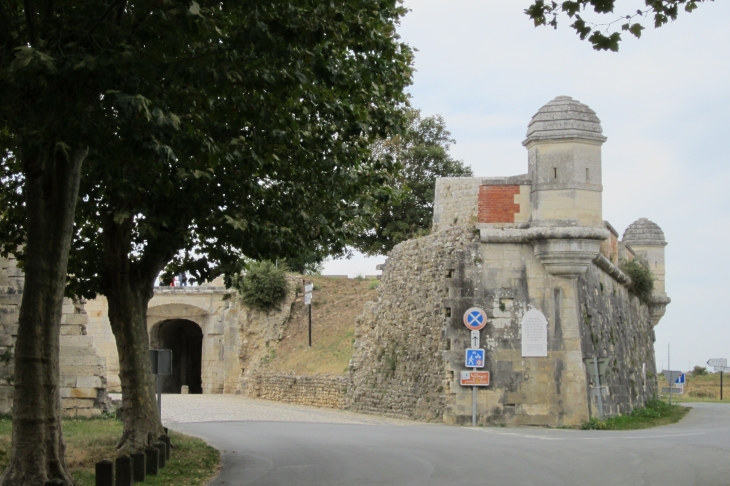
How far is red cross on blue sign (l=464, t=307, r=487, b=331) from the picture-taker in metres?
22.5

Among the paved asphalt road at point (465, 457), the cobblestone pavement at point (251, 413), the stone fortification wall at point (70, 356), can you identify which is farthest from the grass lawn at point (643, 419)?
the stone fortification wall at point (70, 356)

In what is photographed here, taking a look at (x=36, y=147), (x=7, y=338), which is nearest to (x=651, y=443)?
(x=36, y=147)

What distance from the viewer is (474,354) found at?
22.3m

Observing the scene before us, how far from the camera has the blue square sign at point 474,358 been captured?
22266 mm

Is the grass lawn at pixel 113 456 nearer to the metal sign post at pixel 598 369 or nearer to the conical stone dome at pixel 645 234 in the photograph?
the metal sign post at pixel 598 369

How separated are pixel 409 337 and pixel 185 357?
25427mm

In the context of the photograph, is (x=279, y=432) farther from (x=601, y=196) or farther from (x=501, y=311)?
(x=601, y=196)

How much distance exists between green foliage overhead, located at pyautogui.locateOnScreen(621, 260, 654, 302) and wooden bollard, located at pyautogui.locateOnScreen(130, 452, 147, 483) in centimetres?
2233

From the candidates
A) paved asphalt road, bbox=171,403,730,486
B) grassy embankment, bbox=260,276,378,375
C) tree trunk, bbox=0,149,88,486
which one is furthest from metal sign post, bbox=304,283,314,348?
tree trunk, bbox=0,149,88,486

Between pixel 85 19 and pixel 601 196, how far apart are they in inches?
613

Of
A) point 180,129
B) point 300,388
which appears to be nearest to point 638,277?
point 300,388

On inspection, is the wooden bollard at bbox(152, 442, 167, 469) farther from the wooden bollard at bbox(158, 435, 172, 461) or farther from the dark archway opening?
the dark archway opening

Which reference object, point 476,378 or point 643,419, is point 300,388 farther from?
point 643,419

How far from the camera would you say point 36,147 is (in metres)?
9.61
